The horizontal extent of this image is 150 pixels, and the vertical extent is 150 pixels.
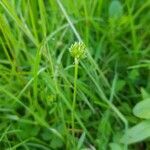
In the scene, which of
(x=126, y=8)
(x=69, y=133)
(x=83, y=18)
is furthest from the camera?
(x=126, y=8)

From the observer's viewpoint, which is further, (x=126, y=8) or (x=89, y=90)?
(x=126, y=8)

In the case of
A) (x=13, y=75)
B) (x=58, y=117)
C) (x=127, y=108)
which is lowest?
(x=127, y=108)

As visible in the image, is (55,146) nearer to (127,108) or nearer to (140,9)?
(127,108)

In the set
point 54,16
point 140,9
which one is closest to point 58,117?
point 54,16

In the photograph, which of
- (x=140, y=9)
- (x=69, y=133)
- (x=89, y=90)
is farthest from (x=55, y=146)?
(x=140, y=9)

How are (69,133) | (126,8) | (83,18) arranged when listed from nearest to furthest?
1. (69,133)
2. (83,18)
3. (126,8)

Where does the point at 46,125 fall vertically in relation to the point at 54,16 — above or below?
below
